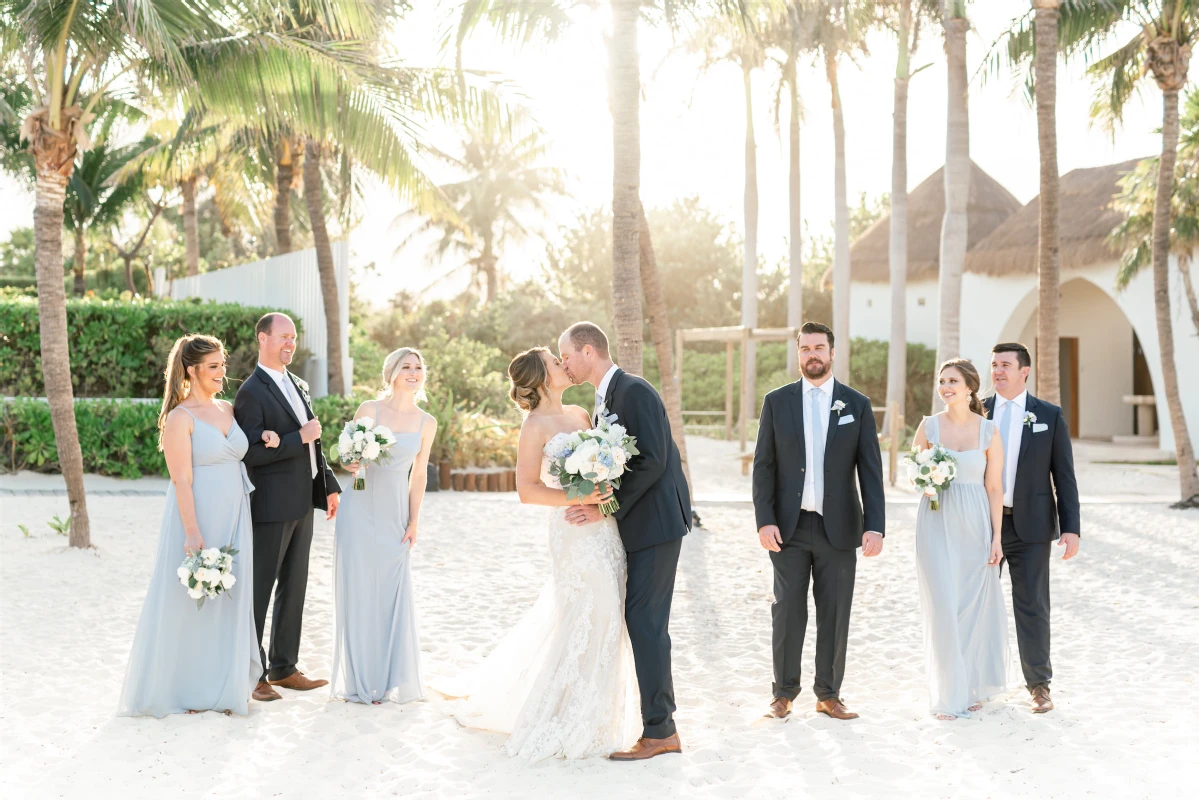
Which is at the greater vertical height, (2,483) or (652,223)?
(652,223)

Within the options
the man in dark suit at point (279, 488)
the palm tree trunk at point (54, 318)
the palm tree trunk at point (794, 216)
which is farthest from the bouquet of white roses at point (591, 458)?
the palm tree trunk at point (794, 216)

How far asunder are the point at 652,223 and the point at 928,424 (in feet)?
121

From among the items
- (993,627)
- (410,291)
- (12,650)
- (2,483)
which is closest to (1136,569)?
(993,627)

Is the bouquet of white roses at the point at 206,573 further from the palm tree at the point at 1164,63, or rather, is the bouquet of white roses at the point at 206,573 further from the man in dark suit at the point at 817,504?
the palm tree at the point at 1164,63

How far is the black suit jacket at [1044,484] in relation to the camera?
5.57 metres

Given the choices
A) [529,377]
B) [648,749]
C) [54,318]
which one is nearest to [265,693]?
[648,749]

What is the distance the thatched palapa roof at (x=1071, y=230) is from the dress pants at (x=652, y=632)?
19.7 metres

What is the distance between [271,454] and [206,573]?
69 cm

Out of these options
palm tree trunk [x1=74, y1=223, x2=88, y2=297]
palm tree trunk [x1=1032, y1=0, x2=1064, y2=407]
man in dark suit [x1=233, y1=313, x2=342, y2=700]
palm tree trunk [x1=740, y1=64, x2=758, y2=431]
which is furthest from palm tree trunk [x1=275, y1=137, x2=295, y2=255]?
man in dark suit [x1=233, y1=313, x2=342, y2=700]

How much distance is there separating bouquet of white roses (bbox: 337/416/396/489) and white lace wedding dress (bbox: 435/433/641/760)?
3.56ft

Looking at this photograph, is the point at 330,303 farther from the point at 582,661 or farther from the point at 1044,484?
the point at 1044,484

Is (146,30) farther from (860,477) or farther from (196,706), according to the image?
(860,477)

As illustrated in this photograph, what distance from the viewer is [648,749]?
4.75 metres

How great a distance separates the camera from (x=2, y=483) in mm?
12891
